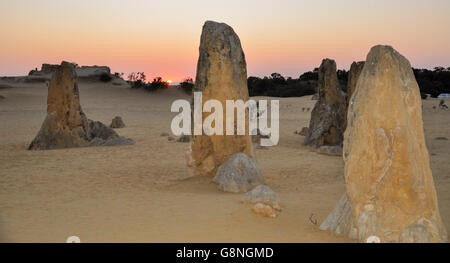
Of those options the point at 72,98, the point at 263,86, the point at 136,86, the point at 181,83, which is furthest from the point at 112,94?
the point at 72,98

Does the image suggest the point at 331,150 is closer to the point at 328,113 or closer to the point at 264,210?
the point at 328,113

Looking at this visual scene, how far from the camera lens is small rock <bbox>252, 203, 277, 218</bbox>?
5.46m

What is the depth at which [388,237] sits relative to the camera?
4.19 metres

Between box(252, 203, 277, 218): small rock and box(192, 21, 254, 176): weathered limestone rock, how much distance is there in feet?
9.73

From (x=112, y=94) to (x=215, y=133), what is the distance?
111 ft

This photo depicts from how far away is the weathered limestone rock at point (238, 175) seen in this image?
7.30 m

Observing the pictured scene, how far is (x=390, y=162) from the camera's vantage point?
14.1 feet

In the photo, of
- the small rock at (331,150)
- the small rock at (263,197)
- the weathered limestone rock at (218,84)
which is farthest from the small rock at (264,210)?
the small rock at (331,150)

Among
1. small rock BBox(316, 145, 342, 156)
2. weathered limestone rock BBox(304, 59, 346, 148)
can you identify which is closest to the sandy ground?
small rock BBox(316, 145, 342, 156)

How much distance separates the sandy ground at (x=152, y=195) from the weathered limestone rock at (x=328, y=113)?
0.87 metres

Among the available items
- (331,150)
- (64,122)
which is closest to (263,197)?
(331,150)

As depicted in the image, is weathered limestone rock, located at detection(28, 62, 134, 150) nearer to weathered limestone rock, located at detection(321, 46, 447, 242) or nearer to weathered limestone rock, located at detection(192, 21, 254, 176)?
weathered limestone rock, located at detection(192, 21, 254, 176)

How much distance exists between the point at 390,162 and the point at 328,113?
32.5ft
